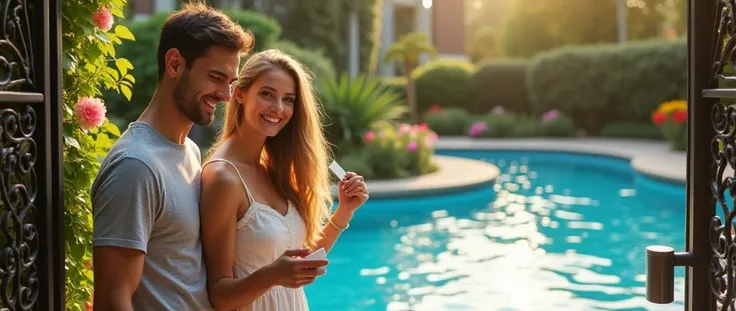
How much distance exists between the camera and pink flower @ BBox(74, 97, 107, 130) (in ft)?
9.54

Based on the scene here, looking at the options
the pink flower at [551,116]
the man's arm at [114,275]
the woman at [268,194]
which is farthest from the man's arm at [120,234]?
the pink flower at [551,116]

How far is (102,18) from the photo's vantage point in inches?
113

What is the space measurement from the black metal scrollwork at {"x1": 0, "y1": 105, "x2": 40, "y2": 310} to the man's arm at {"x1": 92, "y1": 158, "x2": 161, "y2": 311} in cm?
21

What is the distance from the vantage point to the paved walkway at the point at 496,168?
12.1 metres

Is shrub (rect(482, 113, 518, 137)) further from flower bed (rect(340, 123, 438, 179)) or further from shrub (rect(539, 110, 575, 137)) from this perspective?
flower bed (rect(340, 123, 438, 179))

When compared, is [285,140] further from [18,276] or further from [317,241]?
[18,276]

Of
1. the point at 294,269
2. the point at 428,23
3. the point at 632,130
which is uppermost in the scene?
the point at 428,23

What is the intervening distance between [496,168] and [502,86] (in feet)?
44.3

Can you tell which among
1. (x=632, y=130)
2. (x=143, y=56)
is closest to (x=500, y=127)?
(x=632, y=130)

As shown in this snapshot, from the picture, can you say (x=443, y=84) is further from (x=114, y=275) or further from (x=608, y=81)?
(x=114, y=275)

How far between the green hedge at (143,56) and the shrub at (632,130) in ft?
41.9

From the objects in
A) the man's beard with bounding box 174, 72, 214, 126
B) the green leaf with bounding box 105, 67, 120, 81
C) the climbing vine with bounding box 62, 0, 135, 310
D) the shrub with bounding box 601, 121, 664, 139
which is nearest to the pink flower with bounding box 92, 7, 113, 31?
the climbing vine with bounding box 62, 0, 135, 310

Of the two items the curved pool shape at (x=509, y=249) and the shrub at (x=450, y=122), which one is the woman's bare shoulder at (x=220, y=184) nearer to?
the curved pool shape at (x=509, y=249)

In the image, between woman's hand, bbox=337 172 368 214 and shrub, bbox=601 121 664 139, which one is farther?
shrub, bbox=601 121 664 139
